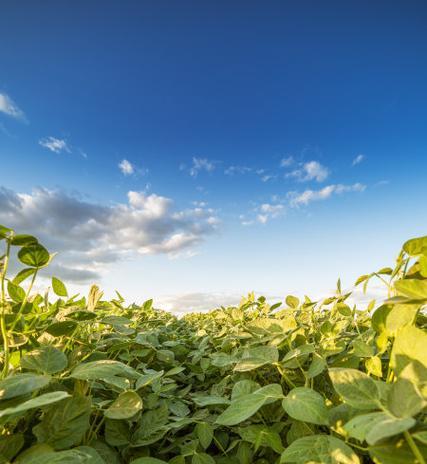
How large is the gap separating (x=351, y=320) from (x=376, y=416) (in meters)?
1.11

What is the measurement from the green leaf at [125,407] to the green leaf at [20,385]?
0.72 ft

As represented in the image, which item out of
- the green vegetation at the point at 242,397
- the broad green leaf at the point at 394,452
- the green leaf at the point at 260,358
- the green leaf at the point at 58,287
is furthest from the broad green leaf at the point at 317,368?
the green leaf at the point at 58,287

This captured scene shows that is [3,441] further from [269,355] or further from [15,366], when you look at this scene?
[269,355]

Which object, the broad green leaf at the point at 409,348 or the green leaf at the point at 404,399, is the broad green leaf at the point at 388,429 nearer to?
the green leaf at the point at 404,399

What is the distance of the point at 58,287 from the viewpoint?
153 cm

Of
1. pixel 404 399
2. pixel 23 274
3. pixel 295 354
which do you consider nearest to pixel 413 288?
pixel 404 399

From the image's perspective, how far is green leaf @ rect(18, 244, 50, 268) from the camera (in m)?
1.07

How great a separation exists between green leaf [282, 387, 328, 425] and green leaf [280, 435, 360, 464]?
0.04 metres

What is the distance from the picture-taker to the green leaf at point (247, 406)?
Answer: 0.86 m

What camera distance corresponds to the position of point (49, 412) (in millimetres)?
929

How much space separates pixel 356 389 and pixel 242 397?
33cm

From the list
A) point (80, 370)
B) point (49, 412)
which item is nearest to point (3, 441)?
point (49, 412)

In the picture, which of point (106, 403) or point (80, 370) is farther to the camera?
point (106, 403)

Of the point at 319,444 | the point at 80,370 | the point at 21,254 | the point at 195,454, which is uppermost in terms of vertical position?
the point at 21,254
